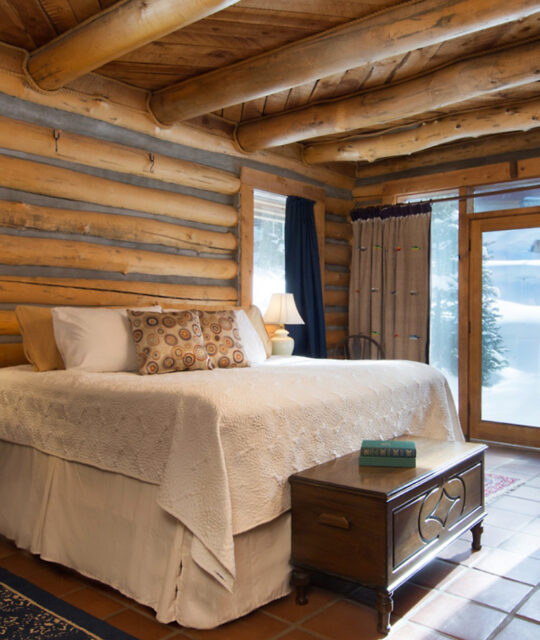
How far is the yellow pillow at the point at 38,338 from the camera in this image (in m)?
3.22

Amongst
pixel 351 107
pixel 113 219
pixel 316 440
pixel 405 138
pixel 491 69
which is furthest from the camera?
pixel 405 138

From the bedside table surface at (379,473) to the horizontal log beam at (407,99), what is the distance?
229 centimetres

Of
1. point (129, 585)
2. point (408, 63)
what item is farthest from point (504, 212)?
point (129, 585)

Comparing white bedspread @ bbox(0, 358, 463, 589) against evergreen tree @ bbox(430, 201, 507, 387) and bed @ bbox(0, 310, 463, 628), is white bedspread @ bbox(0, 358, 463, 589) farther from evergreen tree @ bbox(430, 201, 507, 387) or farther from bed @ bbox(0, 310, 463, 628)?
evergreen tree @ bbox(430, 201, 507, 387)

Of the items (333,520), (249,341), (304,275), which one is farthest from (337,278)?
(333,520)

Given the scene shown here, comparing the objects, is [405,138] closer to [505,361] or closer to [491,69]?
[491,69]

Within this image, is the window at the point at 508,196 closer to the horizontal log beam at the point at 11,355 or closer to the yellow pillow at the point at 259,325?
the yellow pillow at the point at 259,325

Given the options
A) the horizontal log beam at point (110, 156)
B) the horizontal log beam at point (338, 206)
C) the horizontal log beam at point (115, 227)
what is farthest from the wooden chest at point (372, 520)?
the horizontal log beam at point (338, 206)

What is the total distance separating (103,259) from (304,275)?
2.11m

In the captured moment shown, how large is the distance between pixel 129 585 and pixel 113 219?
8.00 feet

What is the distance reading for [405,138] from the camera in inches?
198

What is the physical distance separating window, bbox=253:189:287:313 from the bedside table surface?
9.09 ft

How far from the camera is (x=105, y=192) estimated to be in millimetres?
3963

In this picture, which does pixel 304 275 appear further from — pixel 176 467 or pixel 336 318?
pixel 176 467
